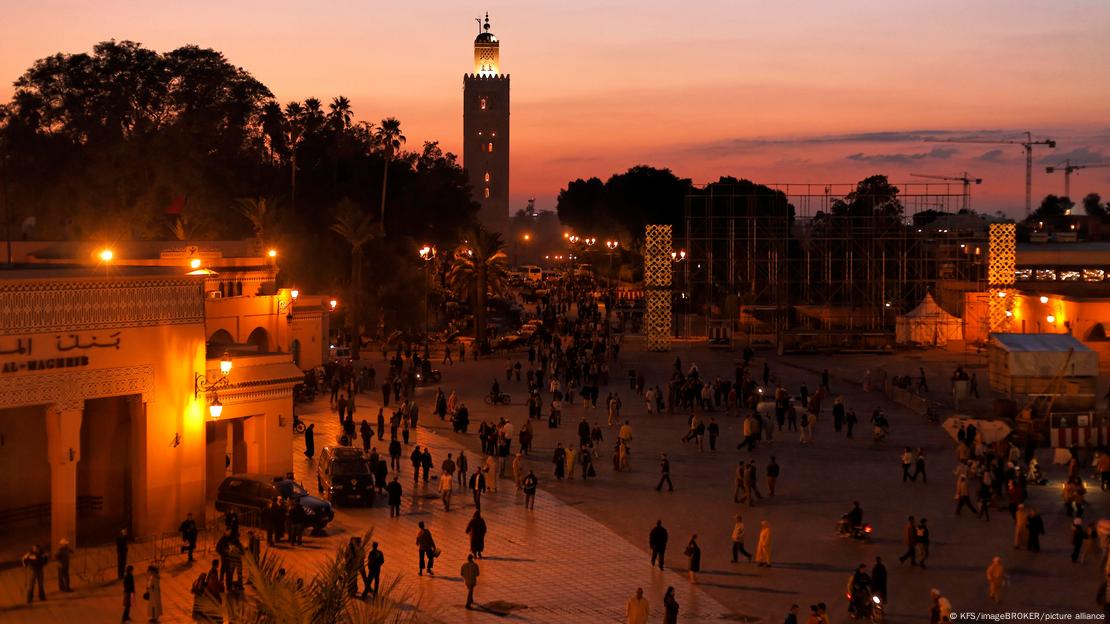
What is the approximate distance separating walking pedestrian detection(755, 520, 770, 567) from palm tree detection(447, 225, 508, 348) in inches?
1249

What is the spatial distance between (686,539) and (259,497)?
7253 millimetres

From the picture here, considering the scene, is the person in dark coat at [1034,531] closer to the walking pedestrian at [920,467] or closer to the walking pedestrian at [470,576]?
the walking pedestrian at [920,467]

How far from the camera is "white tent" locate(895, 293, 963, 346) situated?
53.3 meters

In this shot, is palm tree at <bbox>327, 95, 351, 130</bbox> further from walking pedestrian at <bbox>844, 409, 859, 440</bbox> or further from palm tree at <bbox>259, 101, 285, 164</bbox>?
walking pedestrian at <bbox>844, 409, 859, 440</bbox>

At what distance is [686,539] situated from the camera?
21078 millimetres

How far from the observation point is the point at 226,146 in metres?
60.6

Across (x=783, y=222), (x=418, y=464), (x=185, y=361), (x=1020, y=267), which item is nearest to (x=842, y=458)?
(x=418, y=464)

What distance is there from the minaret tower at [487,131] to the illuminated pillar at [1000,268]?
80349mm

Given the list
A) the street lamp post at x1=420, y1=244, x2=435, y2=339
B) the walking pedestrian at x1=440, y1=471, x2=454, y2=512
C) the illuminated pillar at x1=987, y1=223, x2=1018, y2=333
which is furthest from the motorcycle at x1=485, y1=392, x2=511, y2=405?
the illuminated pillar at x1=987, y1=223, x2=1018, y2=333

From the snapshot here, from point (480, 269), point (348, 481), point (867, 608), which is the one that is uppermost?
point (480, 269)

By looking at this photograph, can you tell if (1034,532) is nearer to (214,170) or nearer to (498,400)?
(498,400)

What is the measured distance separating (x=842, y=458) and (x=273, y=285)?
56.7 feet

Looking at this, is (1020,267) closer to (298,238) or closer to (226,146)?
(298,238)

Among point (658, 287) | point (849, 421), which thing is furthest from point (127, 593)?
point (658, 287)
